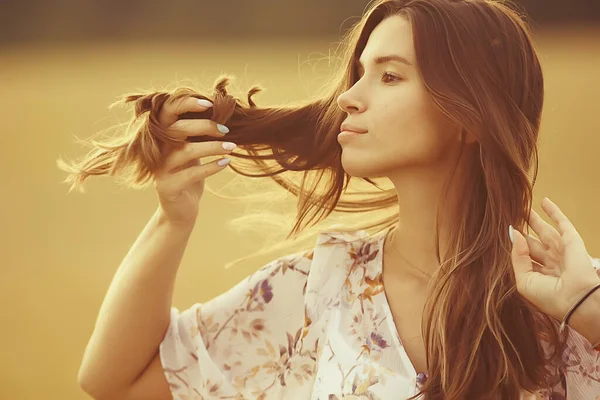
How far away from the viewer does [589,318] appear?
968 millimetres

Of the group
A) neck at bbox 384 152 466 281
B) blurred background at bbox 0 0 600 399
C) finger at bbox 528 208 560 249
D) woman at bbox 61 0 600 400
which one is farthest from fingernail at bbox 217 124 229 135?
blurred background at bbox 0 0 600 399

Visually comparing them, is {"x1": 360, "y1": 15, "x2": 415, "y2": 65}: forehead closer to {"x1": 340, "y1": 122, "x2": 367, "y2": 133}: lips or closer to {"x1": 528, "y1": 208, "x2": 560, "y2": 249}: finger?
{"x1": 340, "y1": 122, "x2": 367, "y2": 133}: lips

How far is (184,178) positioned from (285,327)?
0.24 m

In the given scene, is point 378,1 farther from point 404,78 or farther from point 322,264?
point 322,264

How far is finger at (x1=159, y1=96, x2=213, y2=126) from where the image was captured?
1148 mm

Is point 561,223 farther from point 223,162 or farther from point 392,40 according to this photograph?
point 223,162

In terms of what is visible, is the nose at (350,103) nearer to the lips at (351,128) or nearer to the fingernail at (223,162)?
the lips at (351,128)

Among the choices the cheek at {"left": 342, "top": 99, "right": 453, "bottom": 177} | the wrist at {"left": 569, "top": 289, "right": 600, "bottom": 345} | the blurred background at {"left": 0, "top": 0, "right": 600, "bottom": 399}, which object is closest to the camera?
the wrist at {"left": 569, "top": 289, "right": 600, "bottom": 345}

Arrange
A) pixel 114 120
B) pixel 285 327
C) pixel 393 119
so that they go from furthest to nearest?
pixel 114 120 → pixel 285 327 → pixel 393 119

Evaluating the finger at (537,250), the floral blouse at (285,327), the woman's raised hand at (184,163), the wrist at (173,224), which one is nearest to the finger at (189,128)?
the woman's raised hand at (184,163)

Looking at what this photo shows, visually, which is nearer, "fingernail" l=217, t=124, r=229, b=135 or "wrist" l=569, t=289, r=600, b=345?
"wrist" l=569, t=289, r=600, b=345

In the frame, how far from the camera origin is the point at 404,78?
3.60 feet

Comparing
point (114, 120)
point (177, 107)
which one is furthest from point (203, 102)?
point (114, 120)

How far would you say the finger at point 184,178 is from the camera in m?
1.13
